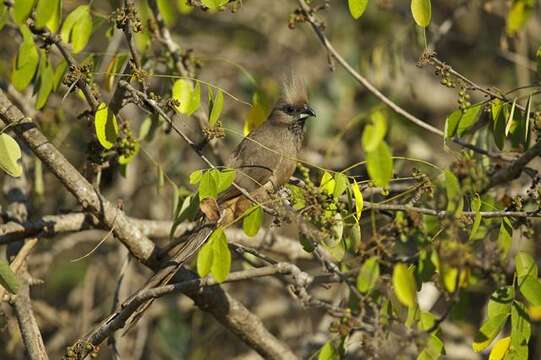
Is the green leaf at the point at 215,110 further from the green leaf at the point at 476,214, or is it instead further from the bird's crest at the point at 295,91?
the bird's crest at the point at 295,91

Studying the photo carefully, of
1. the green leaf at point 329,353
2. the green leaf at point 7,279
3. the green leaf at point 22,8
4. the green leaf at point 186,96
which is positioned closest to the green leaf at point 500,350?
the green leaf at point 329,353

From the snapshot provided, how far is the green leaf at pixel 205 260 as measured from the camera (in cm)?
288

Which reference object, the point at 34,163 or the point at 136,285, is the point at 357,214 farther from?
the point at 136,285

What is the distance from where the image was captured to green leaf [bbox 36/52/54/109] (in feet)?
13.2

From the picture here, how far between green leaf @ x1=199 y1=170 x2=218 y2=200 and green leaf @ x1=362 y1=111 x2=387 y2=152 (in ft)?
2.66

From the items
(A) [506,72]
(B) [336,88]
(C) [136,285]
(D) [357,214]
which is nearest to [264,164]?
(D) [357,214]

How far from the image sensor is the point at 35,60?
13.0 feet

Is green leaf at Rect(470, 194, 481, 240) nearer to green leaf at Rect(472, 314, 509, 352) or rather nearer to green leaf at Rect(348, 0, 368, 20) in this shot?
green leaf at Rect(472, 314, 509, 352)

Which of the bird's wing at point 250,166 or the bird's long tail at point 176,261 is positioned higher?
the bird's wing at point 250,166

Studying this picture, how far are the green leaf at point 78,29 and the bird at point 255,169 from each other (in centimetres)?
94

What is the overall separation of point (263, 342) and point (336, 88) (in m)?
3.57

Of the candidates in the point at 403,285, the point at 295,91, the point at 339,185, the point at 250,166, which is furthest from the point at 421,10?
the point at 295,91

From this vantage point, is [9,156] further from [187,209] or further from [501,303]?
[501,303]

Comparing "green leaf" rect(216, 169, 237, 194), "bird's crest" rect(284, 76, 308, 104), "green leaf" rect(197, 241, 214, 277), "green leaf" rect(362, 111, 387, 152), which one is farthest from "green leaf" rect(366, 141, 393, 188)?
"bird's crest" rect(284, 76, 308, 104)
